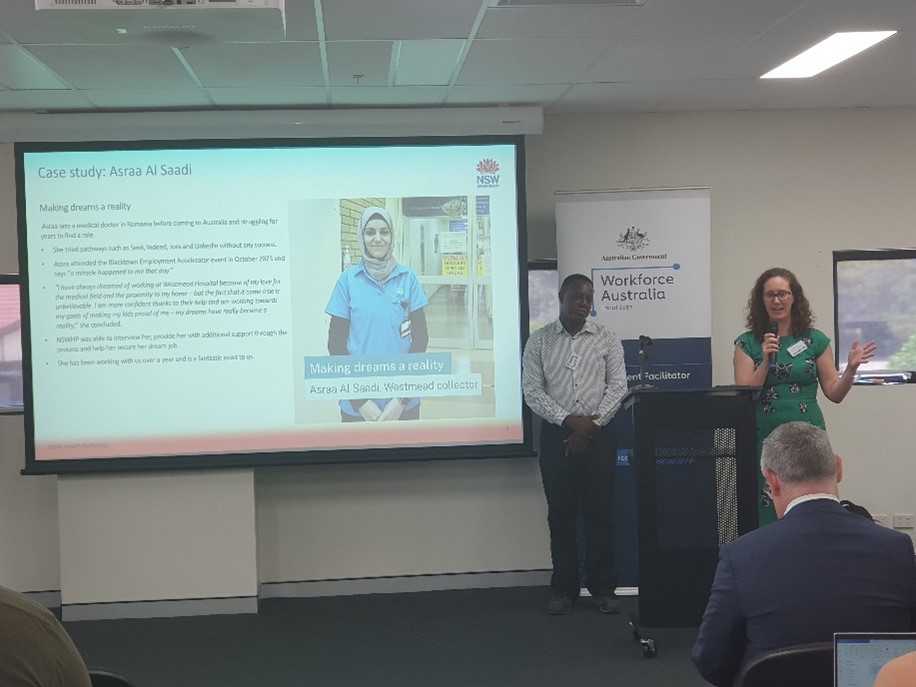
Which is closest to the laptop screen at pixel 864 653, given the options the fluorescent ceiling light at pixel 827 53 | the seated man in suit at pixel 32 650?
the seated man in suit at pixel 32 650

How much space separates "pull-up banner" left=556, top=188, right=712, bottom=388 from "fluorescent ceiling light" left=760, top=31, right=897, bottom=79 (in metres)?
0.78

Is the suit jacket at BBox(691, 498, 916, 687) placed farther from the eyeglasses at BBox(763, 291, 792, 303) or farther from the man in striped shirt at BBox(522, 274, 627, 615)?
the man in striped shirt at BBox(522, 274, 627, 615)

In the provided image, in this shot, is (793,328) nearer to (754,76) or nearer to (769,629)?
(754,76)

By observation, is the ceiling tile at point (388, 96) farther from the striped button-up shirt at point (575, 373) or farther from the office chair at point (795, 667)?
the office chair at point (795, 667)

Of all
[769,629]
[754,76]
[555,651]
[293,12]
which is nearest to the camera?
[769,629]

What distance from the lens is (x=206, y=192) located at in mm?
5336

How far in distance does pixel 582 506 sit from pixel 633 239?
152 centimetres

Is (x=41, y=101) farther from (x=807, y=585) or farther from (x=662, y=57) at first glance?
(x=807, y=585)

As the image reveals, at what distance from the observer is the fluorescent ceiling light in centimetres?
455

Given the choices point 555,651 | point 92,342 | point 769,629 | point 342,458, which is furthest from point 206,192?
point 769,629

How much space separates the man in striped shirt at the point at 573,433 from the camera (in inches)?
201

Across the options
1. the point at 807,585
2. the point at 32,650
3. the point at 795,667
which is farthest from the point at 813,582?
the point at 32,650

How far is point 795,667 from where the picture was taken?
185 centimetres

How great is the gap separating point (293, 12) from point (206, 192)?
166cm
